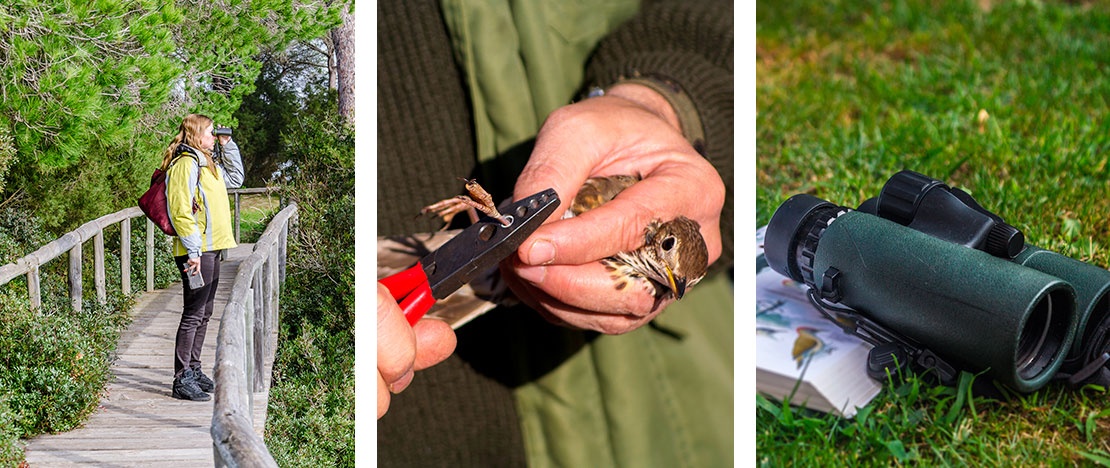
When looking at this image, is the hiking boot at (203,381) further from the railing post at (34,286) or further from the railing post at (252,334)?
the railing post at (34,286)

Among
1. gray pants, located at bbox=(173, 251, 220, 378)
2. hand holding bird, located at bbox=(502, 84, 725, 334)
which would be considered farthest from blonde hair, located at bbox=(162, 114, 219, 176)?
hand holding bird, located at bbox=(502, 84, 725, 334)

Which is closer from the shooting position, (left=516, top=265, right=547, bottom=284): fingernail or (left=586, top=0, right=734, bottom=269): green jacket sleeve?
(left=516, top=265, right=547, bottom=284): fingernail

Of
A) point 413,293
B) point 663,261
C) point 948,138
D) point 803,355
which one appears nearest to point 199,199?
point 413,293

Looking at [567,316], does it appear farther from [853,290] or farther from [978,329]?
[978,329]

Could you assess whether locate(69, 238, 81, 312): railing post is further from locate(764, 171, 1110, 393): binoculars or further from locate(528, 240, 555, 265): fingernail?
locate(764, 171, 1110, 393): binoculars

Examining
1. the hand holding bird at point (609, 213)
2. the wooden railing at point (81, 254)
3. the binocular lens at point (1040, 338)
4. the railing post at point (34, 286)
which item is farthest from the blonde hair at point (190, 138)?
the binocular lens at point (1040, 338)

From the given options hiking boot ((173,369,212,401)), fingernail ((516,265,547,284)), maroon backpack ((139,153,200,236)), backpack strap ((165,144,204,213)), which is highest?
backpack strap ((165,144,204,213))

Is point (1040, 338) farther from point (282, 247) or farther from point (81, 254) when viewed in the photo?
point (81, 254)
